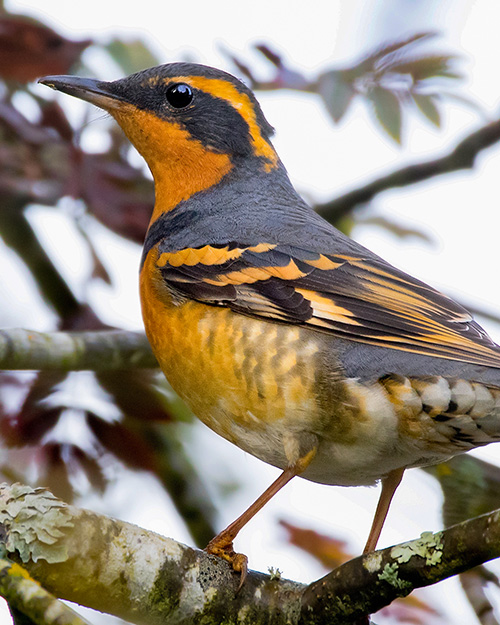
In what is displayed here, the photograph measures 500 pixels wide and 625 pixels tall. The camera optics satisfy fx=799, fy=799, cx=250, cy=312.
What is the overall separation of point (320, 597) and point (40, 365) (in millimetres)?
2107

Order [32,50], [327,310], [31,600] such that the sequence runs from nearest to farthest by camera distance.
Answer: [31,600]
[327,310]
[32,50]

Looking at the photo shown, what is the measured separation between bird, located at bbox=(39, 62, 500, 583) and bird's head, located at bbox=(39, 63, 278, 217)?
215 millimetres

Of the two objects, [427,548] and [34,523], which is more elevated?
[427,548]

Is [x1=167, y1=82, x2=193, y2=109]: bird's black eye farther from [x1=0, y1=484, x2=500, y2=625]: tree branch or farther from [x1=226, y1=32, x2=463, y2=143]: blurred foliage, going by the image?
[x1=0, y1=484, x2=500, y2=625]: tree branch

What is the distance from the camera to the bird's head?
5465 mm

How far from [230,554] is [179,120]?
3.05 m

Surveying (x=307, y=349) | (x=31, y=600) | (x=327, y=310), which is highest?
(x=327, y=310)

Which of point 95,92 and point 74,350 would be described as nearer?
point 74,350

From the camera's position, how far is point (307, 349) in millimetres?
4168

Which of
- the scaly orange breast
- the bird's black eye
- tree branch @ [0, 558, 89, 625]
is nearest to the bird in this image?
the scaly orange breast

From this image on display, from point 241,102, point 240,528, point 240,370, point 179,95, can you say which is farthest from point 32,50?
point 240,528

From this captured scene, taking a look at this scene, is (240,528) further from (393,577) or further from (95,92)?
(95,92)

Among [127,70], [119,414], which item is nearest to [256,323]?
[119,414]

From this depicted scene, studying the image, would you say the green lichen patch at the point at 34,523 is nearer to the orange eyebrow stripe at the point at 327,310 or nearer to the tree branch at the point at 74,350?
the tree branch at the point at 74,350
